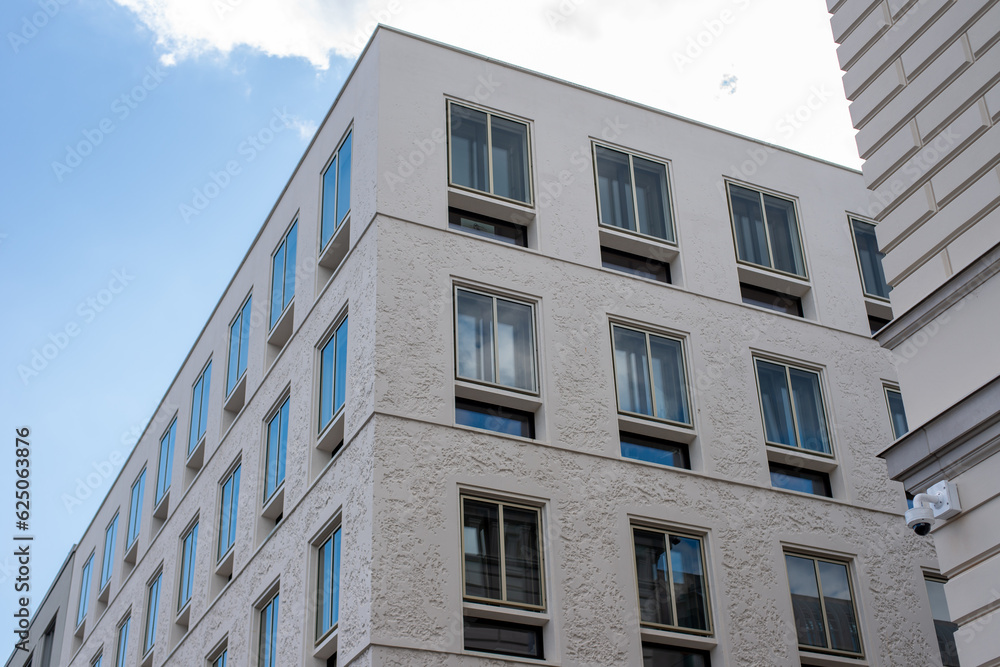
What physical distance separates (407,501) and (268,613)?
5180 millimetres

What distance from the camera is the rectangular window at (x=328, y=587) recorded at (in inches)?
682

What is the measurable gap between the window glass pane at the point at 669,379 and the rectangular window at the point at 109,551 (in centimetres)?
1936

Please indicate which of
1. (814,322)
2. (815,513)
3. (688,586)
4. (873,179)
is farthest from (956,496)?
(814,322)

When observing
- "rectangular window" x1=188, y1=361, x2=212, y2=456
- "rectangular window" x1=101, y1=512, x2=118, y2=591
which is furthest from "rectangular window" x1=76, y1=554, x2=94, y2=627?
"rectangular window" x1=188, y1=361, x2=212, y2=456

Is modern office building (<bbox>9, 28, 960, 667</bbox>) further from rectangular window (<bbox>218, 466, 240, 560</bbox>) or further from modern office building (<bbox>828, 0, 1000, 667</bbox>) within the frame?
modern office building (<bbox>828, 0, 1000, 667</bbox>)

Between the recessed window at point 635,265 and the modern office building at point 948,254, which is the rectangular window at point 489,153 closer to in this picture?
the recessed window at point 635,265

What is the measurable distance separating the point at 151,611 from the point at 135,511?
4784mm

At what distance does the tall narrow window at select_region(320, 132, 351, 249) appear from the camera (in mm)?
21047

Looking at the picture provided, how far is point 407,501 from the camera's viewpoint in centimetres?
1675

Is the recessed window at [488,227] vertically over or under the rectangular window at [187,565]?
over

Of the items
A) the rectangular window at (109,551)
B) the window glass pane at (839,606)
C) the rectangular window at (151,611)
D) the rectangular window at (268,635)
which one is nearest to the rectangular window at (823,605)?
the window glass pane at (839,606)

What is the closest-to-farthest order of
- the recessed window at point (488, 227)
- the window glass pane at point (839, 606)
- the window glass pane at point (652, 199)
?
the window glass pane at point (839, 606)
the recessed window at point (488, 227)
the window glass pane at point (652, 199)

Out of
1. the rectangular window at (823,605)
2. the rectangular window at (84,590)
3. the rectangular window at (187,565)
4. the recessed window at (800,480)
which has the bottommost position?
the rectangular window at (823,605)

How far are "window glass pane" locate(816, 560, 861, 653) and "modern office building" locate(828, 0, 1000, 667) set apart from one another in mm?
7996
